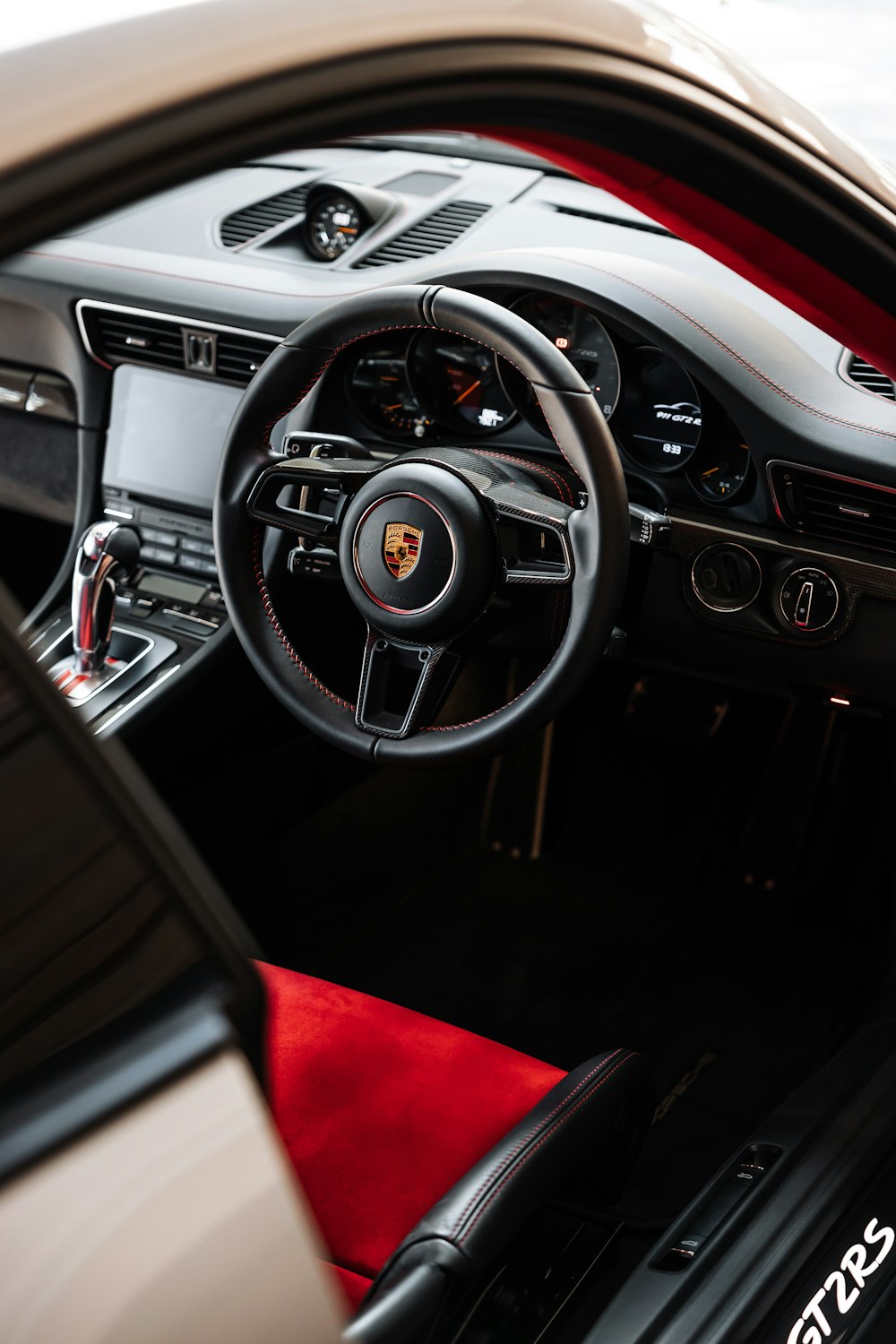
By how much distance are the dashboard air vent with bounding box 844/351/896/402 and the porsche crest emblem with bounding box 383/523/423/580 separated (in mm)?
710

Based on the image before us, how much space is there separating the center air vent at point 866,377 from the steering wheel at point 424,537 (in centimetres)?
47

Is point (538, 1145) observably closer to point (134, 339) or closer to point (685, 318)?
point (685, 318)

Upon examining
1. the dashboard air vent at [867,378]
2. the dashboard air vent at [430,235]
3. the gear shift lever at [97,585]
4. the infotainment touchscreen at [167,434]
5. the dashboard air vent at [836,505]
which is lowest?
the gear shift lever at [97,585]

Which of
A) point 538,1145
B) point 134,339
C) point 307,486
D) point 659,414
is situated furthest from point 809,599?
point 134,339

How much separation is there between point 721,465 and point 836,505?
212 mm

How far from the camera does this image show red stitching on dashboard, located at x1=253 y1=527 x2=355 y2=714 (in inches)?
68.1

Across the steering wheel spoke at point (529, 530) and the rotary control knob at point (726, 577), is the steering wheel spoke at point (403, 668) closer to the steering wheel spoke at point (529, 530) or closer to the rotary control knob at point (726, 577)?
the steering wheel spoke at point (529, 530)

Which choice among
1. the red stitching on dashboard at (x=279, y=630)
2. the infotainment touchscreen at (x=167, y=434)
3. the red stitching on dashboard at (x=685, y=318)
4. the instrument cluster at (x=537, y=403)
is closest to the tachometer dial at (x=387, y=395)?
the instrument cluster at (x=537, y=403)

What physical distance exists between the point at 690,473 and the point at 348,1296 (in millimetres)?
1286

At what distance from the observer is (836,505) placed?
5.95 ft

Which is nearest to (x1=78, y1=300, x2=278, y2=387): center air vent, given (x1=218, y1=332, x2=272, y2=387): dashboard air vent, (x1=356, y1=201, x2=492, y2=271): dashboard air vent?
(x1=218, y1=332, x2=272, y2=387): dashboard air vent

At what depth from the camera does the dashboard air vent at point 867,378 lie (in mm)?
1825

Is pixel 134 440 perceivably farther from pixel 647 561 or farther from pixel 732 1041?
pixel 732 1041

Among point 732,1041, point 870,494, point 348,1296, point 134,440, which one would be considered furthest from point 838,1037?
point 134,440
